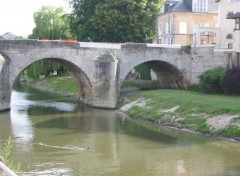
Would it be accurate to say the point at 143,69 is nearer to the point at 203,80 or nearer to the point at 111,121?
the point at 203,80

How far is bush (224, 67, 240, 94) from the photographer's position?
111 ft

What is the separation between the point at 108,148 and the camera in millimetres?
21828

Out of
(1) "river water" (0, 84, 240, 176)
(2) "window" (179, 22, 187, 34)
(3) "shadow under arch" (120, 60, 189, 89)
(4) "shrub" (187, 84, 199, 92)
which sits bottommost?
(1) "river water" (0, 84, 240, 176)

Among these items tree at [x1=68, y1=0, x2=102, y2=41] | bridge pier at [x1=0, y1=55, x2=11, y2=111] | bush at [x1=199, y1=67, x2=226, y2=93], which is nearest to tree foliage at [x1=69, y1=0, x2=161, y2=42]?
tree at [x1=68, y1=0, x2=102, y2=41]

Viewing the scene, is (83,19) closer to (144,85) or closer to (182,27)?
(144,85)

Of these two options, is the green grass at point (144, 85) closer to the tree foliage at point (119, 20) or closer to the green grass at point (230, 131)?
the tree foliage at point (119, 20)

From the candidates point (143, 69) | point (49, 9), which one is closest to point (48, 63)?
point (49, 9)

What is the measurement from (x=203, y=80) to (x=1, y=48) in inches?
661

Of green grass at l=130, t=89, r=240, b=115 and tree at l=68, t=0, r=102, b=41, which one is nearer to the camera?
green grass at l=130, t=89, r=240, b=115

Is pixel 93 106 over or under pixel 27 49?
under

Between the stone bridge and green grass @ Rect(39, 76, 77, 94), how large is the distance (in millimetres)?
8991

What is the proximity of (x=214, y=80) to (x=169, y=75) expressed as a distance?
10.00 m

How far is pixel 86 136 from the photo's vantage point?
25.0m

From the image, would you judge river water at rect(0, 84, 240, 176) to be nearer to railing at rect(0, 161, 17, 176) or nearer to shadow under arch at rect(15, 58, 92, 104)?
shadow under arch at rect(15, 58, 92, 104)
